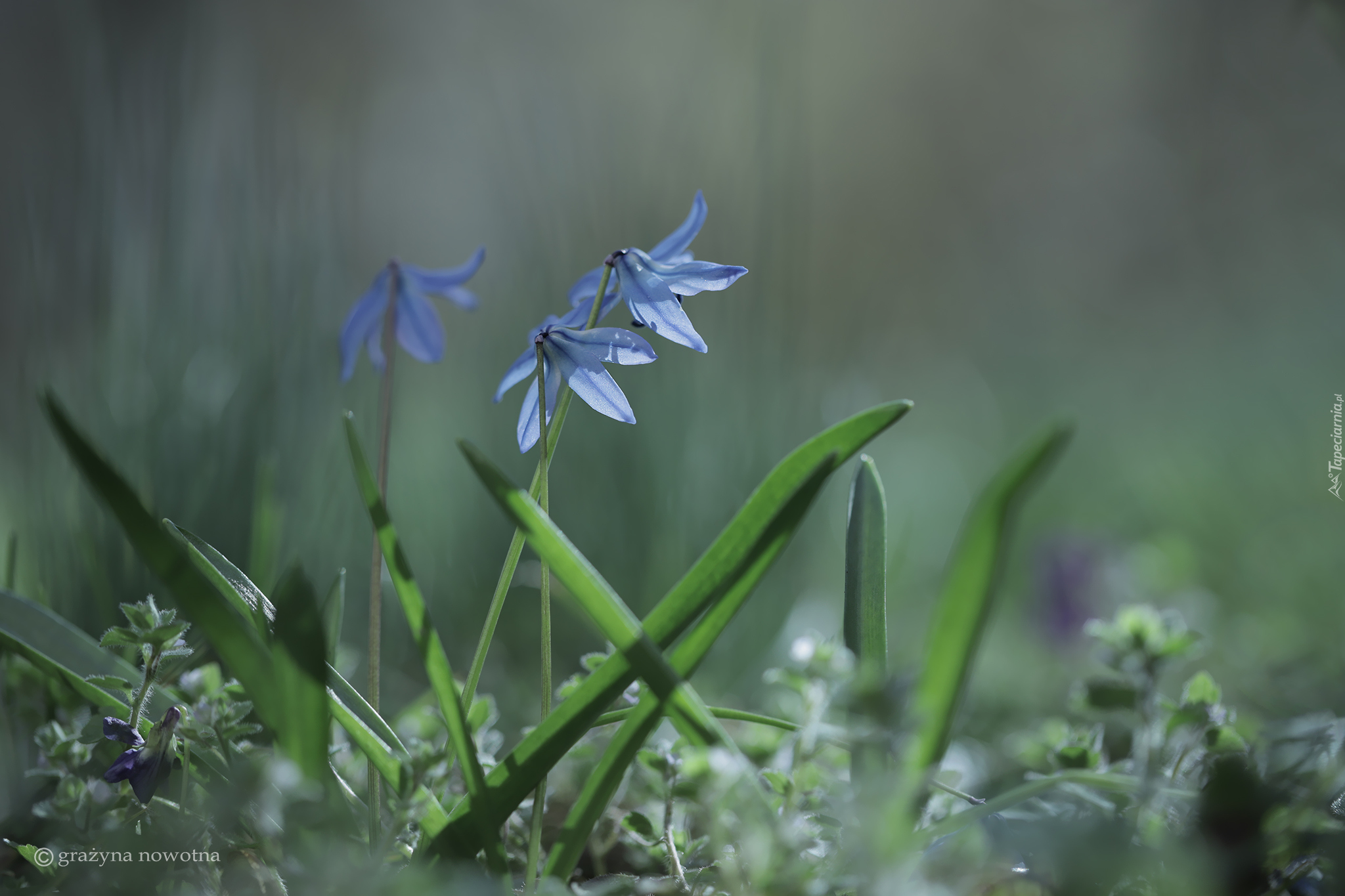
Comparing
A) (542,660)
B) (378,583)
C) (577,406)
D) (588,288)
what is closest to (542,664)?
(542,660)

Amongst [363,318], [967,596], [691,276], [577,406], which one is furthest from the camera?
[577,406]

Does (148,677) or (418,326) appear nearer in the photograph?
(148,677)

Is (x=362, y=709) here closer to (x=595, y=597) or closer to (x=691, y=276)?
(x=595, y=597)

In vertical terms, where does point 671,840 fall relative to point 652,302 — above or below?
below

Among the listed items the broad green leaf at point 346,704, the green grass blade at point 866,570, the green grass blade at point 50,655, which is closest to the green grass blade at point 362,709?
the broad green leaf at point 346,704

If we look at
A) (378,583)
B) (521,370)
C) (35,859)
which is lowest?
(35,859)

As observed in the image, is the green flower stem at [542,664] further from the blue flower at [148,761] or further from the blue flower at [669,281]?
the blue flower at [148,761]
